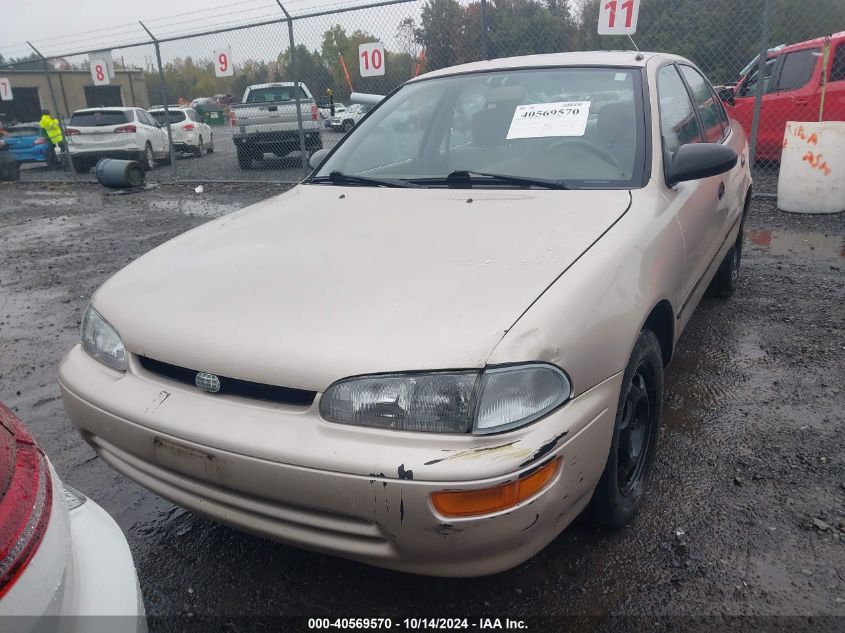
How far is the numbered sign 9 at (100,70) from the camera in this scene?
1312 centimetres

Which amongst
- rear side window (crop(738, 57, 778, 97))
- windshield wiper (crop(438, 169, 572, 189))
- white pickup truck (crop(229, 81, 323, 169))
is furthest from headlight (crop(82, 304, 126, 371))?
white pickup truck (crop(229, 81, 323, 169))

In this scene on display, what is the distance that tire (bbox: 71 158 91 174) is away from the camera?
14.7 meters

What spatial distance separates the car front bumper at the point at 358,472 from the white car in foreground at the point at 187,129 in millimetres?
16175

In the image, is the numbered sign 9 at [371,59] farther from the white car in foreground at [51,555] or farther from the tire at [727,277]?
the white car in foreground at [51,555]

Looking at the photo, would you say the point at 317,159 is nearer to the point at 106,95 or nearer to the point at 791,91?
the point at 791,91

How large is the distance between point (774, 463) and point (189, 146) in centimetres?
1755

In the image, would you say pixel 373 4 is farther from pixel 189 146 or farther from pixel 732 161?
pixel 189 146

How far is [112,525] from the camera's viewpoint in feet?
4.75

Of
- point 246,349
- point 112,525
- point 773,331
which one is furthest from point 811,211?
point 112,525

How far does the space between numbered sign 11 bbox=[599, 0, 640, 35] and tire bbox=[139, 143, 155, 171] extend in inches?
420

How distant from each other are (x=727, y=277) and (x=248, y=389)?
364 cm

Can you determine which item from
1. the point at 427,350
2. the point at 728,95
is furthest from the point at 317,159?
the point at 728,95

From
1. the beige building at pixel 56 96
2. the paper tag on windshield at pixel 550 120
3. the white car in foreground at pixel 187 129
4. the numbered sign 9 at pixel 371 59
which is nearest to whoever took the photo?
the paper tag on windshield at pixel 550 120

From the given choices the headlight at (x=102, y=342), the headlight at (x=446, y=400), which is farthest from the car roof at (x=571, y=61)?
the headlight at (x=102, y=342)
